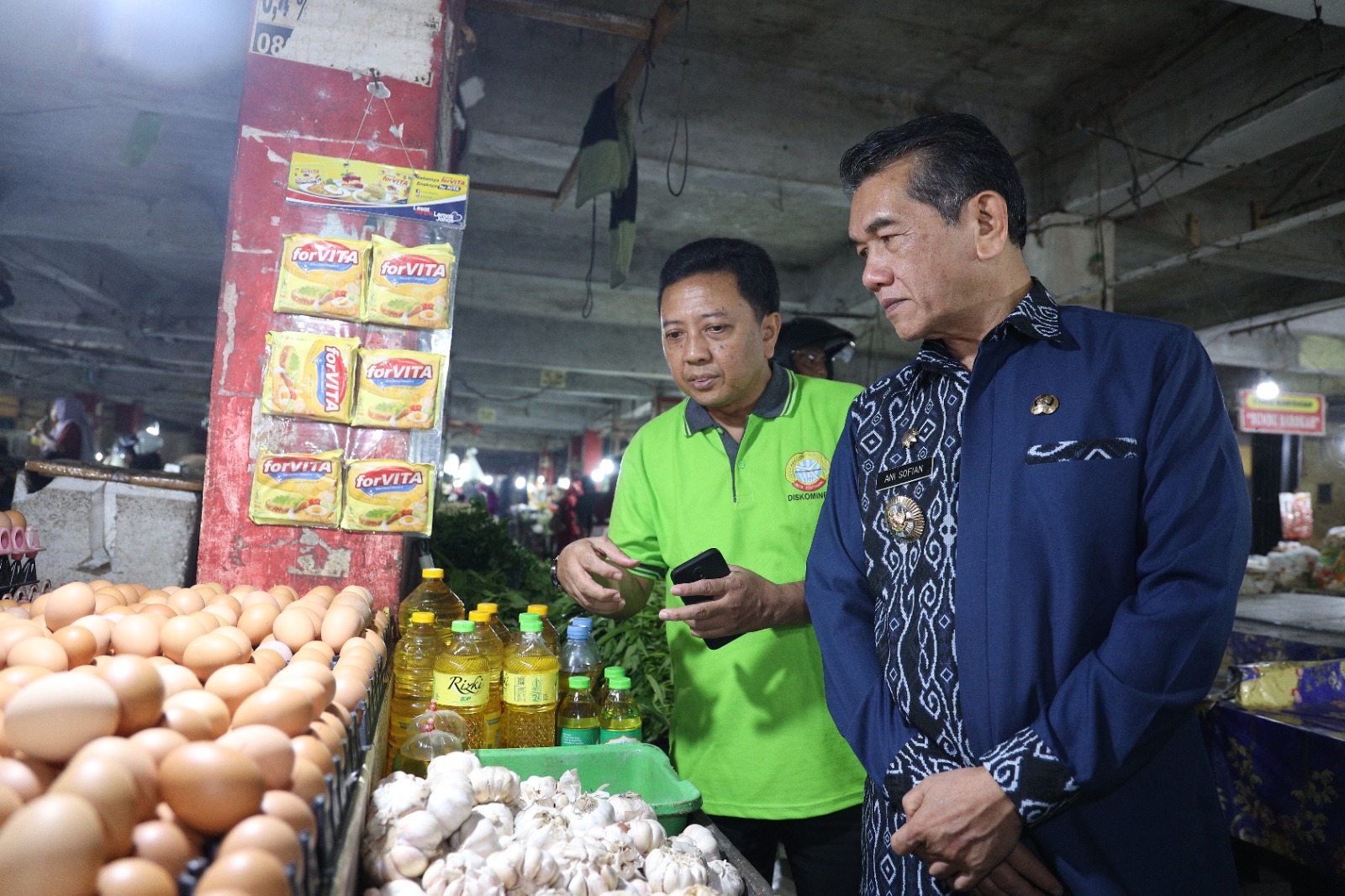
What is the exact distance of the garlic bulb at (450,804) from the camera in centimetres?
133

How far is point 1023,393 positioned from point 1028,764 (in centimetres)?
66

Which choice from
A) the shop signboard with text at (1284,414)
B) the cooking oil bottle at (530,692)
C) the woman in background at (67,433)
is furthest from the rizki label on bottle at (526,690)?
the shop signboard with text at (1284,414)

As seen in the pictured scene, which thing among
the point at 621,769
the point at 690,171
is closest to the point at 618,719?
the point at 621,769

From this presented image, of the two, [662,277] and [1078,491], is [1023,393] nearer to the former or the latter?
[1078,491]

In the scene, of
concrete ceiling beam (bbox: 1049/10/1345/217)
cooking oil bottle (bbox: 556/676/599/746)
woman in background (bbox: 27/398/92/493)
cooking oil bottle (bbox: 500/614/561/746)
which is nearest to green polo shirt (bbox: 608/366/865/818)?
cooking oil bottle (bbox: 556/676/599/746)

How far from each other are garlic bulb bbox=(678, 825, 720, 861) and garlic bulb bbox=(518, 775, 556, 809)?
0.27 meters

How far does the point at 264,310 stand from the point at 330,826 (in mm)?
1967

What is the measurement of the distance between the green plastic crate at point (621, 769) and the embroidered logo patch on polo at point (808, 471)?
0.81 metres

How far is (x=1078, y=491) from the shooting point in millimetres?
1370

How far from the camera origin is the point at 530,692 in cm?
195

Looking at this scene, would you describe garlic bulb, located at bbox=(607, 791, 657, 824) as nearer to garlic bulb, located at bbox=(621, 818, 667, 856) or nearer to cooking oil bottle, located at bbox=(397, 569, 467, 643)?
garlic bulb, located at bbox=(621, 818, 667, 856)

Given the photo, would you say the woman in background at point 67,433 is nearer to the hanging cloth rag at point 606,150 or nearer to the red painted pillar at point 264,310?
the hanging cloth rag at point 606,150

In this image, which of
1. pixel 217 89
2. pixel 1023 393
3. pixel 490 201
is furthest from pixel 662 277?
pixel 490 201

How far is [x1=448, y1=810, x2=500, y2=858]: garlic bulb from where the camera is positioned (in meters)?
1.33
